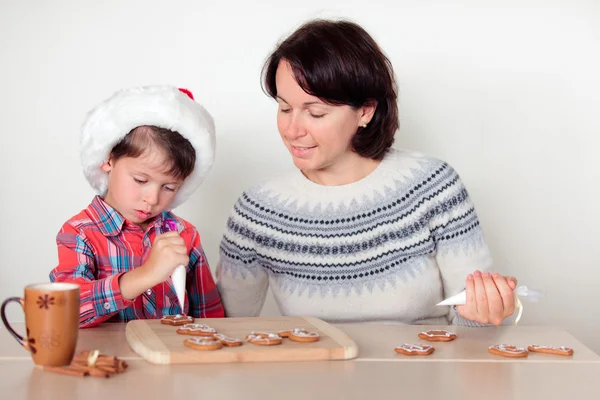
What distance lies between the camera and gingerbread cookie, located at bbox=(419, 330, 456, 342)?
1.44 metres

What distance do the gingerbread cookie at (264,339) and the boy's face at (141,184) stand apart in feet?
1.93

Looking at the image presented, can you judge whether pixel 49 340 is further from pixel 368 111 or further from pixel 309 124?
pixel 368 111

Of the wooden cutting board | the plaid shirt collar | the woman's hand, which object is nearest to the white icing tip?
the wooden cutting board

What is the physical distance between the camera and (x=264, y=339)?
51.1 inches

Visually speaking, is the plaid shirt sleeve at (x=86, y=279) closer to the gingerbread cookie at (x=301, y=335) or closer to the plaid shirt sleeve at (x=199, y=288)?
the plaid shirt sleeve at (x=199, y=288)

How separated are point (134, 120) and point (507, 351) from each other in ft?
3.28

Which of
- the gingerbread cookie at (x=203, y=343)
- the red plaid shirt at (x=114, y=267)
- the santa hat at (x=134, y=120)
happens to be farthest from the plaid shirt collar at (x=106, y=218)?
the gingerbread cookie at (x=203, y=343)

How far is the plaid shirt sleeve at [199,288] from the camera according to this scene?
1.93 meters

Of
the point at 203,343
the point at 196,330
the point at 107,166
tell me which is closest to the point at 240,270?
the point at 107,166

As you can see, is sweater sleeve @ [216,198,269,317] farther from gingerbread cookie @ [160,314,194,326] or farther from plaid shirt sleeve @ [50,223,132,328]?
gingerbread cookie @ [160,314,194,326]

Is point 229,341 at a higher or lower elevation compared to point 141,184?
lower

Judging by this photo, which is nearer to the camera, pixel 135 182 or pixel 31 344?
pixel 31 344

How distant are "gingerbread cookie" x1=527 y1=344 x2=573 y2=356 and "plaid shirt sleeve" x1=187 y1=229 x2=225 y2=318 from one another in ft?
2.82

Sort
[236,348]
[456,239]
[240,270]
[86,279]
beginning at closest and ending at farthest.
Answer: [236,348] < [86,279] < [456,239] < [240,270]
